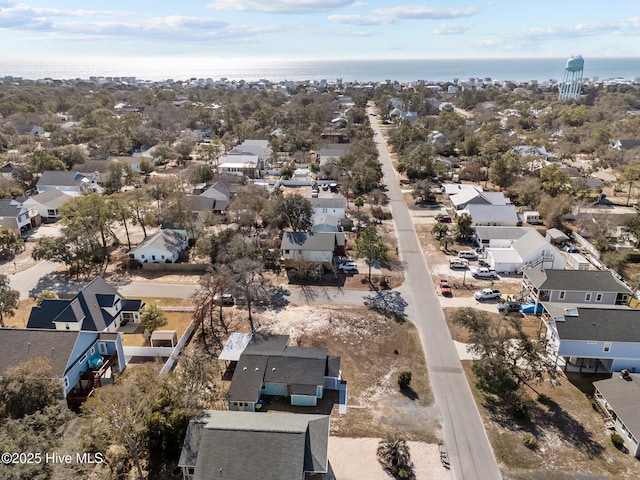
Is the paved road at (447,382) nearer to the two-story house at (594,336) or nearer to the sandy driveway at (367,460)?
the sandy driveway at (367,460)

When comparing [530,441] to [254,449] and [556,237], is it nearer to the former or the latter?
[254,449]

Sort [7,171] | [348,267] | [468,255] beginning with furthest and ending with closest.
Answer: [7,171]
[468,255]
[348,267]

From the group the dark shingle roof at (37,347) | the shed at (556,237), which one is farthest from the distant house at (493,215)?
the dark shingle roof at (37,347)

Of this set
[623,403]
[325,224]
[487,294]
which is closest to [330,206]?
[325,224]

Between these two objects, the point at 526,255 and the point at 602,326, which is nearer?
the point at 602,326

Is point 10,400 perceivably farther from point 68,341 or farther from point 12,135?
point 12,135

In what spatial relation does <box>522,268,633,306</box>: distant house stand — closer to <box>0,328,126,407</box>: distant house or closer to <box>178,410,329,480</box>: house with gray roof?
<box>178,410,329,480</box>: house with gray roof
